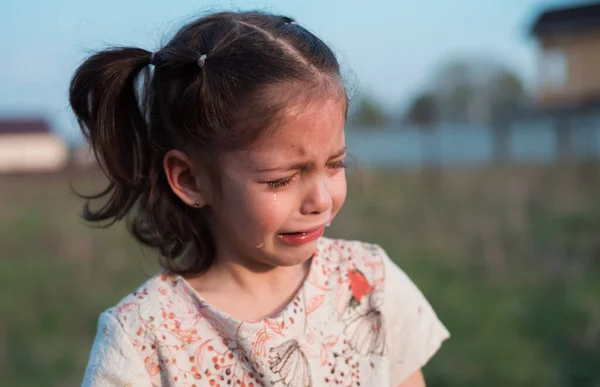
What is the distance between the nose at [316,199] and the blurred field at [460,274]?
0.72 metres

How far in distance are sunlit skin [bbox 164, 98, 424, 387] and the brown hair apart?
0.03m

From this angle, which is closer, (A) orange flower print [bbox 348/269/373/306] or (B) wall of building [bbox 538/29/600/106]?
(A) orange flower print [bbox 348/269/373/306]

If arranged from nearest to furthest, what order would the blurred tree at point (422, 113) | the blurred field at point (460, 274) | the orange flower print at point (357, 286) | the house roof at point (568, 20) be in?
the orange flower print at point (357, 286), the blurred field at point (460, 274), the house roof at point (568, 20), the blurred tree at point (422, 113)

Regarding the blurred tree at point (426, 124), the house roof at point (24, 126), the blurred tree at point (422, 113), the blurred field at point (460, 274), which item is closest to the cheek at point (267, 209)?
the blurred field at point (460, 274)

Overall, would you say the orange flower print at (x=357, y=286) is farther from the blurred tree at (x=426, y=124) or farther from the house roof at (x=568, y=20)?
the house roof at (x=568, y=20)

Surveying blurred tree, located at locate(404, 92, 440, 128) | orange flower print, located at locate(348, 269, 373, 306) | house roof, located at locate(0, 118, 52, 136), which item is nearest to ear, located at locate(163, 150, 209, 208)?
orange flower print, located at locate(348, 269, 373, 306)

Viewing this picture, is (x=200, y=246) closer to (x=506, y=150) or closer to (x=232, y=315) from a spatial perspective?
(x=232, y=315)

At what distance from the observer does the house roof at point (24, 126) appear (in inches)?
1172

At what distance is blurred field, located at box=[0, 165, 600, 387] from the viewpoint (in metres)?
3.44

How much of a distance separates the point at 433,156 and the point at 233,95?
1290cm

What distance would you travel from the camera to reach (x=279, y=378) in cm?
137

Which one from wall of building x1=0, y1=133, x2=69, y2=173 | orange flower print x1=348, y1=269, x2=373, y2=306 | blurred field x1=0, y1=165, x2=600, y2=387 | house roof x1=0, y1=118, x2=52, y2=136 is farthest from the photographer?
house roof x1=0, y1=118, x2=52, y2=136

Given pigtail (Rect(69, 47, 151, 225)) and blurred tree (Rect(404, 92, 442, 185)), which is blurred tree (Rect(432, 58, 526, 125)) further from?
pigtail (Rect(69, 47, 151, 225))

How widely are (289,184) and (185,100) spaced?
0.29 meters
